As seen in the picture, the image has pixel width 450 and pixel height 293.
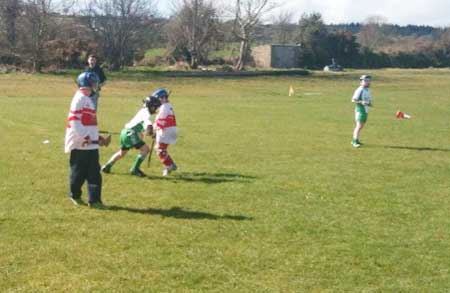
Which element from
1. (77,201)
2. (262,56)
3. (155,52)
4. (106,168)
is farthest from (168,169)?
(262,56)

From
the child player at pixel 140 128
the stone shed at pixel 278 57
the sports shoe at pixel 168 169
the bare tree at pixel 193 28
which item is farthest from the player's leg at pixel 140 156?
the stone shed at pixel 278 57

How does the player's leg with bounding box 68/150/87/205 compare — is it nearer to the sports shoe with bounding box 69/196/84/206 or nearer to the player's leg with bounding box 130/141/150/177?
the sports shoe with bounding box 69/196/84/206

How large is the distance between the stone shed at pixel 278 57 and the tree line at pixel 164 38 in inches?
93.0

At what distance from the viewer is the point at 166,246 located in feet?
23.5

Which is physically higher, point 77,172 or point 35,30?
point 35,30

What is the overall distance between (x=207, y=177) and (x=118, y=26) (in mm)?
48293

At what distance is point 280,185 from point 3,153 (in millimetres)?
6277

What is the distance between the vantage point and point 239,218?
8.49m

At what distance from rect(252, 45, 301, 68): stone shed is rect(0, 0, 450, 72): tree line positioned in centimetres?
236

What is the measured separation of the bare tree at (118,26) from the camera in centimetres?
5647

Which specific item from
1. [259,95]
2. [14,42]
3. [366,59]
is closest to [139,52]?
[14,42]

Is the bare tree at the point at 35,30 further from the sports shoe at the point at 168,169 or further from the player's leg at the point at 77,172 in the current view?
the player's leg at the point at 77,172

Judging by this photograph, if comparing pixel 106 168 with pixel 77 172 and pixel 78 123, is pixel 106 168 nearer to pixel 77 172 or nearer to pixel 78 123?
pixel 77 172

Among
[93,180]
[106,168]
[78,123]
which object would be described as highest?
[78,123]
